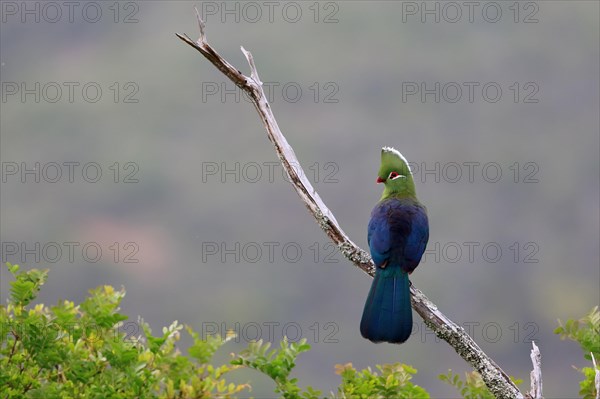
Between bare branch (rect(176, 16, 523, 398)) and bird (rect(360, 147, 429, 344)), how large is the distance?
0.09 metres

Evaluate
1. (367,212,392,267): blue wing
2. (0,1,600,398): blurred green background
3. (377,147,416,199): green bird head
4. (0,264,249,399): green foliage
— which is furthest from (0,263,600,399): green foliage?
(0,1,600,398): blurred green background

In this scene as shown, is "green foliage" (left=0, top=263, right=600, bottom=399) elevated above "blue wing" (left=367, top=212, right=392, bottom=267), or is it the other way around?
"blue wing" (left=367, top=212, right=392, bottom=267)

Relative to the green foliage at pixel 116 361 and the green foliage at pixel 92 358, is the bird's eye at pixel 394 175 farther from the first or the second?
the green foliage at pixel 92 358

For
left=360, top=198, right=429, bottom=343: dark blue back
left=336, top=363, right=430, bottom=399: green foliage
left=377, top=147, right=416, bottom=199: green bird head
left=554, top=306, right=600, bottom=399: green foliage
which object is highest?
left=377, top=147, right=416, bottom=199: green bird head

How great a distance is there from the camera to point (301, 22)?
45156 millimetres

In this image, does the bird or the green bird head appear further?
the green bird head

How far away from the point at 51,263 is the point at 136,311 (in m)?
4.99

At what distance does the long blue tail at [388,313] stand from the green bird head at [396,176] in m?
0.78

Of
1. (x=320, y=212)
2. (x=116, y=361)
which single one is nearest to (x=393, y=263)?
(x=320, y=212)

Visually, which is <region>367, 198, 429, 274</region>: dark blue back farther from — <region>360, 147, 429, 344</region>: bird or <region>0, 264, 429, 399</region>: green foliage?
<region>0, 264, 429, 399</region>: green foliage

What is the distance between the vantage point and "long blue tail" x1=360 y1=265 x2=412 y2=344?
4656mm

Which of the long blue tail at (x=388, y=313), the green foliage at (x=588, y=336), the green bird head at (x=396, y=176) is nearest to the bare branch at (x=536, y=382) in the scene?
the green foliage at (x=588, y=336)

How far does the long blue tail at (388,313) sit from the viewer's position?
4656 millimetres

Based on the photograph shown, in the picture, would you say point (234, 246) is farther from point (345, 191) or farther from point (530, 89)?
point (530, 89)
